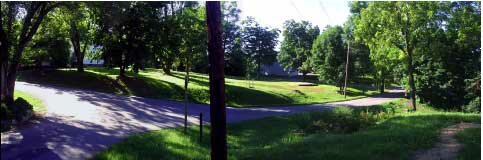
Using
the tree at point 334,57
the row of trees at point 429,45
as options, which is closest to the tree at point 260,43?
the tree at point 334,57

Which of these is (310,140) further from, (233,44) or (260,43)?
(260,43)

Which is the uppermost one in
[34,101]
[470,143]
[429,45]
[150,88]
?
[429,45]

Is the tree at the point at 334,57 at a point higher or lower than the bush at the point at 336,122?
higher

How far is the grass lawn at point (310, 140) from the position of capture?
10.8 meters

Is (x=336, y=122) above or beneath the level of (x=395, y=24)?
beneath

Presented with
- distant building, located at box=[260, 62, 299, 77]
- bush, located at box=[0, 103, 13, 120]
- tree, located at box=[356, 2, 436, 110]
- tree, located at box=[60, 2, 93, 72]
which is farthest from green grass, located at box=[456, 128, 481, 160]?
distant building, located at box=[260, 62, 299, 77]

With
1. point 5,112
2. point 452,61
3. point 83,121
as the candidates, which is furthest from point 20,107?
point 452,61

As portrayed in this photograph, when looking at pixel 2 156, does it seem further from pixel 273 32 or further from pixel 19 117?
pixel 273 32

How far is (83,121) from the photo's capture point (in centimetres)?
1909

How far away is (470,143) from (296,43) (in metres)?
75.8

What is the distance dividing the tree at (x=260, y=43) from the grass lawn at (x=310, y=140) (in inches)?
2218

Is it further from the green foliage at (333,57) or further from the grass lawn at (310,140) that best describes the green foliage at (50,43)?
the green foliage at (333,57)

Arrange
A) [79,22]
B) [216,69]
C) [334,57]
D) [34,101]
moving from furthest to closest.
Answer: [334,57]
[79,22]
[34,101]
[216,69]

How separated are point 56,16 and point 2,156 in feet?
44.4
